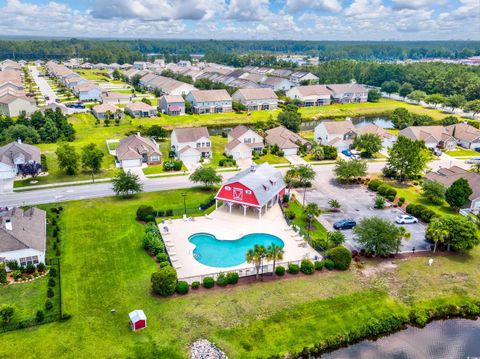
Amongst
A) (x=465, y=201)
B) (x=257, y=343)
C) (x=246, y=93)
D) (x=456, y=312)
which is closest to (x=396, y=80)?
(x=246, y=93)

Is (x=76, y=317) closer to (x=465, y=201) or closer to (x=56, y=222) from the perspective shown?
(x=56, y=222)

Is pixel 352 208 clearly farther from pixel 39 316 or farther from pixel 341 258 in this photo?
pixel 39 316

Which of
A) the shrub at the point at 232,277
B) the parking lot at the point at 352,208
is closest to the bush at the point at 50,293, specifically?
the shrub at the point at 232,277

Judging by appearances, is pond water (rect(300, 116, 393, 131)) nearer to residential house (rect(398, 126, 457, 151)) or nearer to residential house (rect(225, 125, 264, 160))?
Answer: residential house (rect(398, 126, 457, 151))

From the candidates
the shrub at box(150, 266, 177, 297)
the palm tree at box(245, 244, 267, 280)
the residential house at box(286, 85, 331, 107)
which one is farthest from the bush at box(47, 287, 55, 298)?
the residential house at box(286, 85, 331, 107)

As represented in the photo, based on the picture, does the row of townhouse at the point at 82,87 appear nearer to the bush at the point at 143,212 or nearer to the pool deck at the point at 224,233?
the bush at the point at 143,212

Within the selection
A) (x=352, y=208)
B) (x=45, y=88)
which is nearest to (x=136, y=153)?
(x=352, y=208)
